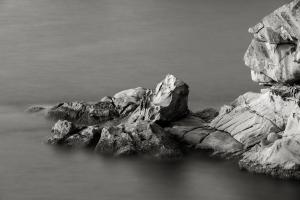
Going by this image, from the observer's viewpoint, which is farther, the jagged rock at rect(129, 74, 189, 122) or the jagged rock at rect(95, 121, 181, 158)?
the jagged rock at rect(129, 74, 189, 122)

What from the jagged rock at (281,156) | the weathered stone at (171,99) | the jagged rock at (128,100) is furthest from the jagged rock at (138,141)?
the jagged rock at (128,100)

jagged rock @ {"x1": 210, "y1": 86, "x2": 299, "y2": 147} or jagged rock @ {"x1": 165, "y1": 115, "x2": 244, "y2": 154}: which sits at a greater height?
jagged rock @ {"x1": 210, "y1": 86, "x2": 299, "y2": 147}

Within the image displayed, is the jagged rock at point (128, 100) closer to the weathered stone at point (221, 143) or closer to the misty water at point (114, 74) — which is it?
the misty water at point (114, 74)

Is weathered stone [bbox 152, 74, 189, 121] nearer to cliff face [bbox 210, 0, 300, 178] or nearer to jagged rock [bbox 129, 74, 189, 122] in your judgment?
jagged rock [bbox 129, 74, 189, 122]

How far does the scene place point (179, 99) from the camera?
3494 cm

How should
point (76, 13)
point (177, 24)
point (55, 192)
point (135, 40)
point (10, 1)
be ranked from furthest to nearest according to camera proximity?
point (10, 1), point (76, 13), point (177, 24), point (135, 40), point (55, 192)

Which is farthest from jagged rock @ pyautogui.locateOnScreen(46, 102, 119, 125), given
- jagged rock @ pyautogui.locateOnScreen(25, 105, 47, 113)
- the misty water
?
jagged rock @ pyautogui.locateOnScreen(25, 105, 47, 113)

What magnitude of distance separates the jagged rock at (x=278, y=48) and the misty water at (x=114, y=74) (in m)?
3.59

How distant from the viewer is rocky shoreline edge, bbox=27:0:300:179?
31.9 metres

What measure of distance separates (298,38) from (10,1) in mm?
37811

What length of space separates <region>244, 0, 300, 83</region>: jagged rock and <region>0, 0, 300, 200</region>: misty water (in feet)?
11.8

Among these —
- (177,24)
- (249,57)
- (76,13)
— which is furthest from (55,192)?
(76,13)

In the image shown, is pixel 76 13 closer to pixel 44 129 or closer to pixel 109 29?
pixel 109 29

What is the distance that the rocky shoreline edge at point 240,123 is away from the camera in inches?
1257
